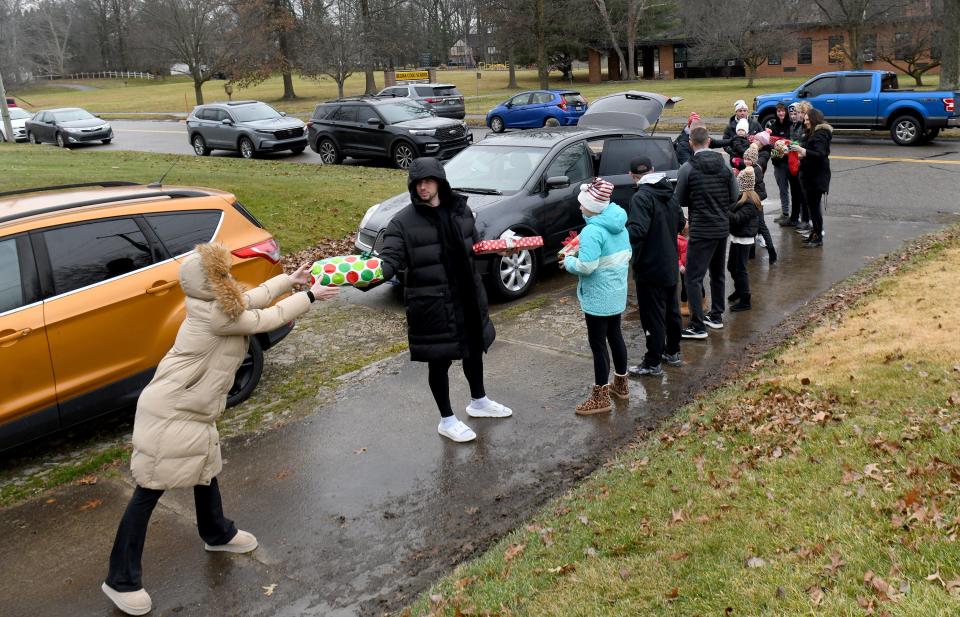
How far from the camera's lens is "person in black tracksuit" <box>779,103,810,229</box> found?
1161cm

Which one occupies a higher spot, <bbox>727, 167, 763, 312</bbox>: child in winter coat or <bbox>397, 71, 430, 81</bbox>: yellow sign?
<bbox>397, 71, 430, 81</bbox>: yellow sign

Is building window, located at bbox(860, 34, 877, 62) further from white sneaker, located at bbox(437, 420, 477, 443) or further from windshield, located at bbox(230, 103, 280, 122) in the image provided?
white sneaker, located at bbox(437, 420, 477, 443)

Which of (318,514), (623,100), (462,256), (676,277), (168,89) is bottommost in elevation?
(318,514)

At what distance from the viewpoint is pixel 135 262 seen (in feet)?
19.6

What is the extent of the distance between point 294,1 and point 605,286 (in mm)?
56610

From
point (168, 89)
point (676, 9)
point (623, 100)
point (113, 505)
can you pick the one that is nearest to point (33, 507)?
point (113, 505)

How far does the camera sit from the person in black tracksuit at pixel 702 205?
743 cm

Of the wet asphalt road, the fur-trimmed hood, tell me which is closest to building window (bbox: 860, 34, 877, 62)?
the wet asphalt road

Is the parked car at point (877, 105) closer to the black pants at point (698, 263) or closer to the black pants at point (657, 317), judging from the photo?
the black pants at point (698, 263)

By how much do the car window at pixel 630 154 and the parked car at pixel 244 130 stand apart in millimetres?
14818

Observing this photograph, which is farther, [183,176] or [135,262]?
→ [183,176]

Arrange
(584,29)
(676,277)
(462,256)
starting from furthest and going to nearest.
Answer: (584,29)
(676,277)
(462,256)

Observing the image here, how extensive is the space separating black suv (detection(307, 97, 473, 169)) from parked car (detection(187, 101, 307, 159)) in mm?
1724

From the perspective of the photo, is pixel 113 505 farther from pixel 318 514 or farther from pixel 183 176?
pixel 183 176
